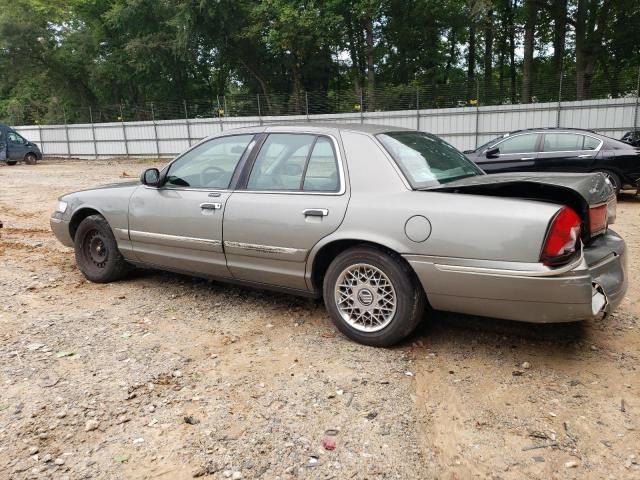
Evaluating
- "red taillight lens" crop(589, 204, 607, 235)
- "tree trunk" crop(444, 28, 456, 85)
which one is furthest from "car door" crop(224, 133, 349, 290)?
"tree trunk" crop(444, 28, 456, 85)

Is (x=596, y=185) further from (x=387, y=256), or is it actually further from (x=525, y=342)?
(x=387, y=256)

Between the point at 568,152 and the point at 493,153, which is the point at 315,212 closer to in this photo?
the point at 493,153

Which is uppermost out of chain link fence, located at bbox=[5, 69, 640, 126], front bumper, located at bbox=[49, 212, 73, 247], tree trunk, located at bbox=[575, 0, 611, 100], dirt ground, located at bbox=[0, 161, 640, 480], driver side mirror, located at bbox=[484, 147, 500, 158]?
tree trunk, located at bbox=[575, 0, 611, 100]

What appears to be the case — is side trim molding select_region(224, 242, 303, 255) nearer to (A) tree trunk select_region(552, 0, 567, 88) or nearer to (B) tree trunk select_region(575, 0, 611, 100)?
(A) tree trunk select_region(552, 0, 567, 88)

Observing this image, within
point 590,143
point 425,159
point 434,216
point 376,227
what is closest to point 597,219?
point 434,216

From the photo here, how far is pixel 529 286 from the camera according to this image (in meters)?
3.02

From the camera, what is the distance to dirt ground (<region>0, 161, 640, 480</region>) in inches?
97.8

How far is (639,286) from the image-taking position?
4.84 m

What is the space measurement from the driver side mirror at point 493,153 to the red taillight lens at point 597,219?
22.2 ft

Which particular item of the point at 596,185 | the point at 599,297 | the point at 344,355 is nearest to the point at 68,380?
the point at 344,355

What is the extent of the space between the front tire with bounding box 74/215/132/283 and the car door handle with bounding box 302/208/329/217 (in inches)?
91.0

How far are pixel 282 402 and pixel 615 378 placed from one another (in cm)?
203

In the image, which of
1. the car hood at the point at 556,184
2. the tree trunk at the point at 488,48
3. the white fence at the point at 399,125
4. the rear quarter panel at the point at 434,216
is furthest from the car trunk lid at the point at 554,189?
the tree trunk at the point at 488,48

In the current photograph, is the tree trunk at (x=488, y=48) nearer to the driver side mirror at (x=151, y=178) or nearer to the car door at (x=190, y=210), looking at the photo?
the car door at (x=190, y=210)
